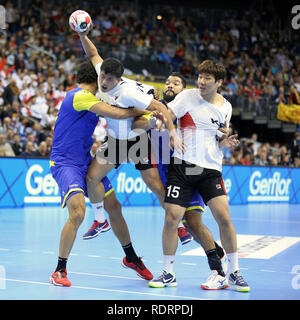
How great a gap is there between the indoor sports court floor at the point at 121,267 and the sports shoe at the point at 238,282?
80 millimetres

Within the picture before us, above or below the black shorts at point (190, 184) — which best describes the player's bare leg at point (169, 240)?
below

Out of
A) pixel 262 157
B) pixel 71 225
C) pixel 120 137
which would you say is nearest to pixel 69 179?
pixel 71 225

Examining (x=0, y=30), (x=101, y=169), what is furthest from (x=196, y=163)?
(x=0, y=30)

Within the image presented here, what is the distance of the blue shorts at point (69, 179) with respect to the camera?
6.41 m

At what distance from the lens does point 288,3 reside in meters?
34.8

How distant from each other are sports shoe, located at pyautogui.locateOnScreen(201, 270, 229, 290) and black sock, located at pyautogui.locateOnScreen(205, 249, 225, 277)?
93mm

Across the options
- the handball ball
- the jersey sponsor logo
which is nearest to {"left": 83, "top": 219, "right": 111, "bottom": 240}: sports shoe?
the handball ball

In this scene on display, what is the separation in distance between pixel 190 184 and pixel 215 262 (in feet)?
3.13

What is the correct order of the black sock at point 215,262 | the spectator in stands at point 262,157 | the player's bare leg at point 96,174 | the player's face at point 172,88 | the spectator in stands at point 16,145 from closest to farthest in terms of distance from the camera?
the black sock at point 215,262 → the player's bare leg at point 96,174 → the player's face at point 172,88 → the spectator in stands at point 16,145 → the spectator in stands at point 262,157

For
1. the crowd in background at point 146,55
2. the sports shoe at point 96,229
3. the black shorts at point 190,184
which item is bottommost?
the sports shoe at point 96,229

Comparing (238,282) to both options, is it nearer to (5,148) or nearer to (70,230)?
(70,230)

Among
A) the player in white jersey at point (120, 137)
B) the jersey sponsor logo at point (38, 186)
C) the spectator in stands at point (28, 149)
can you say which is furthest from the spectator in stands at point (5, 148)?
the player in white jersey at point (120, 137)

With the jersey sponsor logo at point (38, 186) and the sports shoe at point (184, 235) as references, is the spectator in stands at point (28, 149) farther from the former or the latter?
the sports shoe at point (184, 235)
